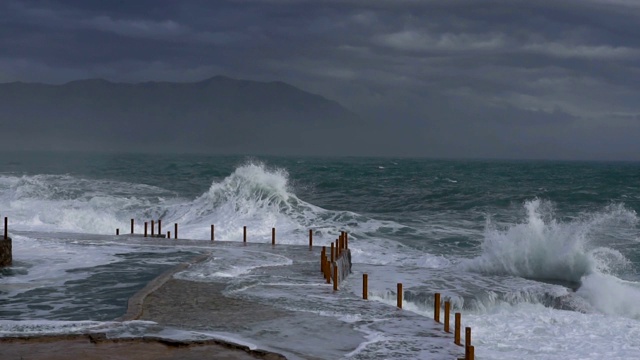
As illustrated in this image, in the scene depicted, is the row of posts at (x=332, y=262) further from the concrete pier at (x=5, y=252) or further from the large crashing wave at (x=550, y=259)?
the concrete pier at (x=5, y=252)

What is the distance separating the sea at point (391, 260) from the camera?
1603cm

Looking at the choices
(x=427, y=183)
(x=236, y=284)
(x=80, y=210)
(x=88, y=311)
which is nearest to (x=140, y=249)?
(x=236, y=284)

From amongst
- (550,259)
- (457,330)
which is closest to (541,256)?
(550,259)

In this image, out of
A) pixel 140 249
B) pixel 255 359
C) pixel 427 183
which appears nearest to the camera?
pixel 255 359

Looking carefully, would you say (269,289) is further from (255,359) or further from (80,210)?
(80,210)

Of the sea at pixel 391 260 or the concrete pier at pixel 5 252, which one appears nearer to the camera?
the sea at pixel 391 260

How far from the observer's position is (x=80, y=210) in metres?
44.2

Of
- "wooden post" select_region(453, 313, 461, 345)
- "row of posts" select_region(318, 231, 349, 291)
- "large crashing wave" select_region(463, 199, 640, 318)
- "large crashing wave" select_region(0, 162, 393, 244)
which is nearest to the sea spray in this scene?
"large crashing wave" select_region(463, 199, 640, 318)

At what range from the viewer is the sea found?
1603 cm

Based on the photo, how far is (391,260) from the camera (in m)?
29.7

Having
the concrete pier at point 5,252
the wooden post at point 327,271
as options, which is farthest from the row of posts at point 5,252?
the wooden post at point 327,271

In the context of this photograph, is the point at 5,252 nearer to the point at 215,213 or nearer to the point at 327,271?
the point at 327,271

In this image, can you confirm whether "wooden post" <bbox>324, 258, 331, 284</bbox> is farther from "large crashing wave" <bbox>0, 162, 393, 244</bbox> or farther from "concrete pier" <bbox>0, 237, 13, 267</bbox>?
"large crashing wave" <bbox>0, 162, 393, 244</bbox>

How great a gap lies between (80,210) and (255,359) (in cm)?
3440
